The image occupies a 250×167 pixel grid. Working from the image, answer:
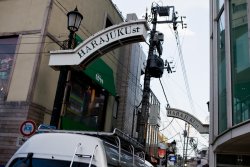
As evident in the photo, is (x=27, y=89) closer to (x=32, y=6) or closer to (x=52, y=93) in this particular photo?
(x=52, y=93)

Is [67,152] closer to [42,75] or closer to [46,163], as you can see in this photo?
[46,163]

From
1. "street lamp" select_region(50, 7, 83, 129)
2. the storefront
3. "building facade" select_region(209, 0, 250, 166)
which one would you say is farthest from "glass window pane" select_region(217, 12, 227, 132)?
"street lamp" select_region(50, 7, 83, 129)

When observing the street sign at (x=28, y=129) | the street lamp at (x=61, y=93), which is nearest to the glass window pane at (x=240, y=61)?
the street lamp at (x=61, y=93)

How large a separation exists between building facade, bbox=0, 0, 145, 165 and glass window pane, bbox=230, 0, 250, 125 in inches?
205

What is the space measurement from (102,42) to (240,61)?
469cm

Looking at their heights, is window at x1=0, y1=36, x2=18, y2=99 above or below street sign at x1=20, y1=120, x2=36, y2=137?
above

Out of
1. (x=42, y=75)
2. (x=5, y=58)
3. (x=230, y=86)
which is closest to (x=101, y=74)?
(x=42, y=75)

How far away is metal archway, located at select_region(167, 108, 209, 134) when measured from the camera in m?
18.0

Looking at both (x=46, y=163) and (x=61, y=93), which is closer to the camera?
(x=46, y=163)

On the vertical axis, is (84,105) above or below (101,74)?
below

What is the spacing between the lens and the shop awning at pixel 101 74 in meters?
14.9

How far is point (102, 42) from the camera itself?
35.6 feet

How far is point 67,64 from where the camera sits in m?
10.7

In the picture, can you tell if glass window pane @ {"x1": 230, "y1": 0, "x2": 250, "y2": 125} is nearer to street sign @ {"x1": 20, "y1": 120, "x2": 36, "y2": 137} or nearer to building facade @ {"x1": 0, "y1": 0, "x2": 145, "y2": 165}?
building facade @ {"x1": 0, "y1": 0, "x2": 145, "y2": 165}
